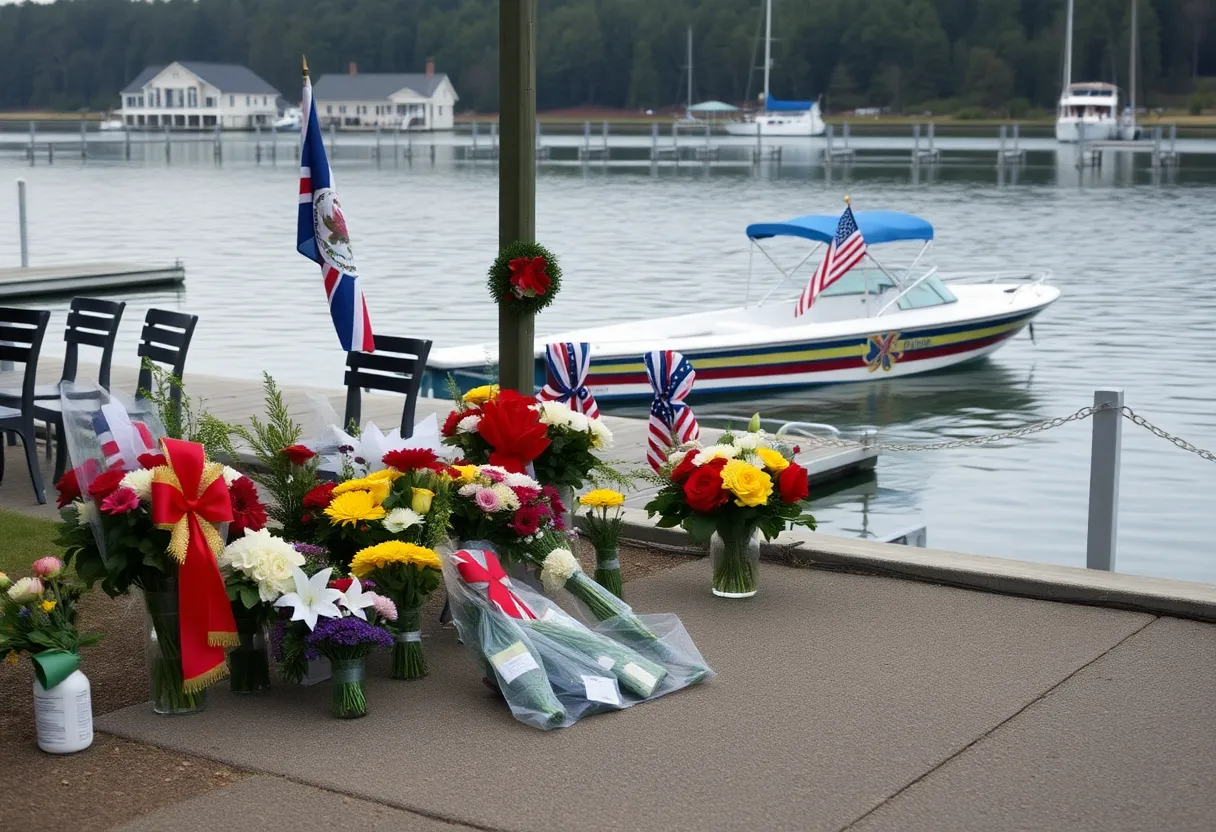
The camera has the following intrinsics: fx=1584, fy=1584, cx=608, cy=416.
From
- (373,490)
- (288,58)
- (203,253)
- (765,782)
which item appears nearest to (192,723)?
(373,490)

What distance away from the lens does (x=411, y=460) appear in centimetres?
559

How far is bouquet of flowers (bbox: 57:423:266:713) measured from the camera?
486cm

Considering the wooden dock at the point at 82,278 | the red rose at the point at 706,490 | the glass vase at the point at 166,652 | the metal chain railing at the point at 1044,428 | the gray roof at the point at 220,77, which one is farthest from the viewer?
the gray roof at the point at 220,77

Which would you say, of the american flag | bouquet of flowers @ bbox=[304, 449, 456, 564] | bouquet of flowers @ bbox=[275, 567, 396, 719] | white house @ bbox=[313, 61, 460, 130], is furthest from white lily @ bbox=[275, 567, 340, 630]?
white house @ bbox=[313, 61, 460, 130]

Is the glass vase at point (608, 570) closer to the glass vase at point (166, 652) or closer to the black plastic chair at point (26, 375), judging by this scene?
the glass vase at point (166, 652)

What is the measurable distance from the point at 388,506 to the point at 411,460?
19cm

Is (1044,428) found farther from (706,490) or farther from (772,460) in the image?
(706,490)

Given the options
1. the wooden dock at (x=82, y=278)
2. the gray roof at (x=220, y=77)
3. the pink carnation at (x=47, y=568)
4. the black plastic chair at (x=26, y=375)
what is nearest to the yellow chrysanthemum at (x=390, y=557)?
the pink carnation at (x=47, y=568)

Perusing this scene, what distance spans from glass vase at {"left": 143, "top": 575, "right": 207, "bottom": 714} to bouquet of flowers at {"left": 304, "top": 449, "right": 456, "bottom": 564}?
0.64 m

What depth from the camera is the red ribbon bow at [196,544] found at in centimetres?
485

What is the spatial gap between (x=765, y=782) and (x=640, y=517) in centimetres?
337

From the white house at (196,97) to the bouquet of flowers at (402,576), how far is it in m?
133

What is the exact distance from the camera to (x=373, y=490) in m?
5.49

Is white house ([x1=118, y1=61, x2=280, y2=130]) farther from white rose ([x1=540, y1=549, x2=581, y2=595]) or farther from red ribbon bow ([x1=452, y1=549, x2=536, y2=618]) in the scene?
red ribbon bow ([x1=452, y1=549, x2=536, y2=618])
